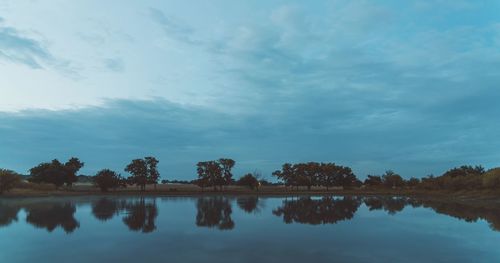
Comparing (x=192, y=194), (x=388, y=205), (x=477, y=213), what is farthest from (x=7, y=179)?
(x=477, y=213)

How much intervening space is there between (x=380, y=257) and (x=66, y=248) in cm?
1498

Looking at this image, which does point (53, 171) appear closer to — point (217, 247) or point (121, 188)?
point (121, 188)

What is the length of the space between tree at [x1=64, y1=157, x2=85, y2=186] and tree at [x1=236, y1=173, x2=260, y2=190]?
4662 cm

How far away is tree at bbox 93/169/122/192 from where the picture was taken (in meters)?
111

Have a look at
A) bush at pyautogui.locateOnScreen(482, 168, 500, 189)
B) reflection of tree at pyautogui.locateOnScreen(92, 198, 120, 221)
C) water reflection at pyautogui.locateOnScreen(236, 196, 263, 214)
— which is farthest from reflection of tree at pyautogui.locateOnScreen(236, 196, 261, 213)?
bush at pyautogui.locateOnScreen(482, 168, 500, 189)

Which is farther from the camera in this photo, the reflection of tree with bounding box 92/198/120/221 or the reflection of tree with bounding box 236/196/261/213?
the reflection of tree with bounding box 236/196/261/213

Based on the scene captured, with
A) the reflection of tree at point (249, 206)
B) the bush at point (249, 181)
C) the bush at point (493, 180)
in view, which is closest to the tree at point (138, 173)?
the bush at point (249, 181)

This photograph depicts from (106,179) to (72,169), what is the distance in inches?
414

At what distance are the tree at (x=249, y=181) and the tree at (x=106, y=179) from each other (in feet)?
123

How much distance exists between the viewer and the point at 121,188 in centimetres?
12975

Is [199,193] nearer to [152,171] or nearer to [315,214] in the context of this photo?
[152,171]

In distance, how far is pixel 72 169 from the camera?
11425 centimetres

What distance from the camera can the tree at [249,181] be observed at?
134 meters

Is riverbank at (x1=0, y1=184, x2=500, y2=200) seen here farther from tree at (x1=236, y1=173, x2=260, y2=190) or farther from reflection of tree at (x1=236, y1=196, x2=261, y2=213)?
reflection of tree at (x1=236, y1=196, x2=261, y2=213)
